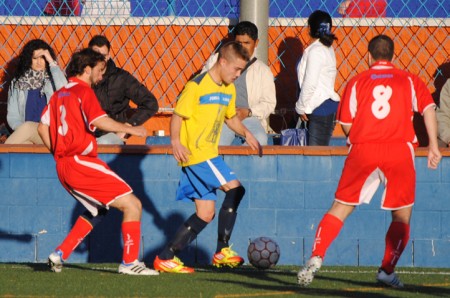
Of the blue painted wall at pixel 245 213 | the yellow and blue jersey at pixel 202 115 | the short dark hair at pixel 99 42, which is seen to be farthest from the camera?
the short dark hair at pixel 99 42

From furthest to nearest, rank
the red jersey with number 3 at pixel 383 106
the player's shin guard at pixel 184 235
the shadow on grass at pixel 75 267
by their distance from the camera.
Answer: the shadow on grass at pixel 75 267 < the player's shin guard at pixel 184 235 < the red jersey with number 3 at pixel 383 106

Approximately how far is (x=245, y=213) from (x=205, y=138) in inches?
74.5

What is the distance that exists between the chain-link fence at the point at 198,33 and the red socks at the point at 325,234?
480 cm

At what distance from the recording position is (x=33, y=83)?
13.3 m

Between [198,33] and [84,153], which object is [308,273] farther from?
[198,33]

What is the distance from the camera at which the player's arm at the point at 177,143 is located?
10.3 m

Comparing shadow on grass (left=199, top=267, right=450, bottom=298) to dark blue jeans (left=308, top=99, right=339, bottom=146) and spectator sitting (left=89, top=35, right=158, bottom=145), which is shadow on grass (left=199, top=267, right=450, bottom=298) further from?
spectator sitting (left=89, top=35, right=158, bottom=145)

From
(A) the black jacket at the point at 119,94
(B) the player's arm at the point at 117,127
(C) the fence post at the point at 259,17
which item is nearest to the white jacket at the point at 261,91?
(C) the fence post at the point at 259,17

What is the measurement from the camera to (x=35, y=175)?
41.5 feet

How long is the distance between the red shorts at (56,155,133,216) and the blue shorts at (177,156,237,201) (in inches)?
24.0

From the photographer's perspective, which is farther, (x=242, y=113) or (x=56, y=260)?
(x=242, y=113)

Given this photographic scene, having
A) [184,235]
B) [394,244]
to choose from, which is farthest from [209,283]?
[394,244]

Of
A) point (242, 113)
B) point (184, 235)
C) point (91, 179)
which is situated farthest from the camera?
point (242, 113)

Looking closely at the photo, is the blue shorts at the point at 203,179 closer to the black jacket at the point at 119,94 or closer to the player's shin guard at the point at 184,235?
the player's shin guard at the point at 184,235
